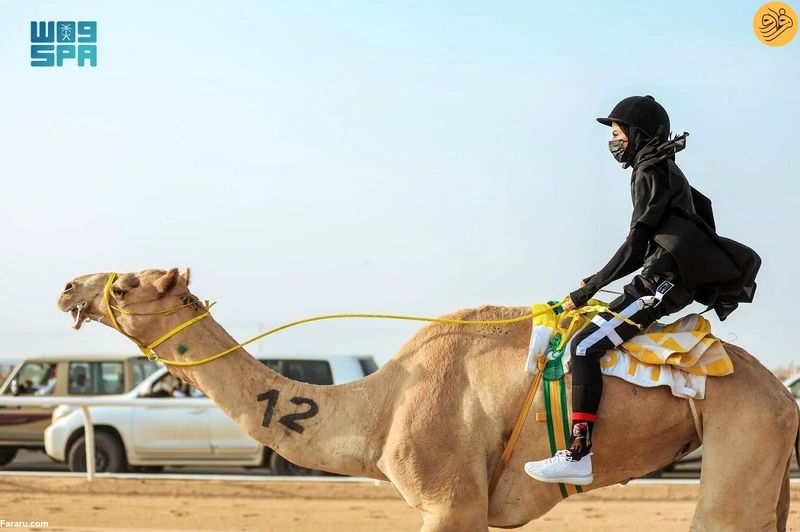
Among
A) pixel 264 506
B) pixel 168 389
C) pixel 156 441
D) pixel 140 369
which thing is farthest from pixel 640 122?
pixel 140 369

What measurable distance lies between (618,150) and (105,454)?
12531 millimetres

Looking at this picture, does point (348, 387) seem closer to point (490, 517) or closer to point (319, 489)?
point (490, 517)

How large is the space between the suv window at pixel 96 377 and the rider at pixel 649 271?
47.5 feet

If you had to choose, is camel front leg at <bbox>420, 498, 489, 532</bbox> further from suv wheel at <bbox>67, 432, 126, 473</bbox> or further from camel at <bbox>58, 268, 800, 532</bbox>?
suv wheel at <bbox>67, 432, 126, 473</bbox>

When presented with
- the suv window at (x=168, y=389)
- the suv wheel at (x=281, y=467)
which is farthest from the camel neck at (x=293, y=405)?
the suv window at (x=168, y=389)

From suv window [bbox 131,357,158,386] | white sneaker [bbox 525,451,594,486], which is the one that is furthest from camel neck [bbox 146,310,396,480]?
suv window [bbox 131,357,158,386]

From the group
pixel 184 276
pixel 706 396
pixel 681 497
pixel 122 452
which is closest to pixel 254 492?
pixel 122 452

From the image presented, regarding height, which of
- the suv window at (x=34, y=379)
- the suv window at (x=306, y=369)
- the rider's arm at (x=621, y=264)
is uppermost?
the rider's arm at (x=621, y=264)

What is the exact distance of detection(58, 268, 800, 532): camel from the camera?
251 inches

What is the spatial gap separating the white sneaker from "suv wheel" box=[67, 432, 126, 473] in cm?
1212

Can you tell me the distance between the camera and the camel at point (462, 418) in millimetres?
6375

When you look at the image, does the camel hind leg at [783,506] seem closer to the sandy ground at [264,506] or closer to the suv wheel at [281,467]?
the sandy ground at [264,506]

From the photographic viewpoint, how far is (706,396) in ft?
21.2

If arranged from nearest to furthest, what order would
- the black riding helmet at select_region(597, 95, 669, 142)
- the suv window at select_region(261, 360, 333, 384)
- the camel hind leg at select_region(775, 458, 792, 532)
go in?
the camel hind leg at select_region(775, 458, 792, 532) → the black riding helmet at select_region(597, 95, 669, 142) → the suv window at select_region(261, 360, 333, 384)
